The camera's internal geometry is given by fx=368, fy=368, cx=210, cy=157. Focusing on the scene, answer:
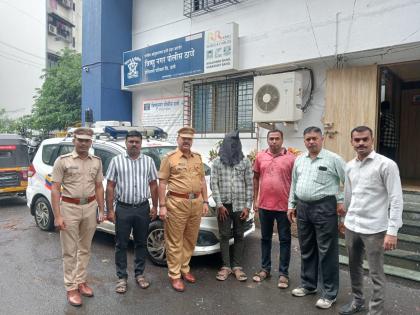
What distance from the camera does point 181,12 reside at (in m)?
9.55

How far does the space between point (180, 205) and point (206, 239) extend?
778mm

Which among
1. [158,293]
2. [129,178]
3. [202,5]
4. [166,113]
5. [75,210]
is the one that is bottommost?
[158,293]

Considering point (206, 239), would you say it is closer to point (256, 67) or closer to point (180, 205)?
point (180, 205)

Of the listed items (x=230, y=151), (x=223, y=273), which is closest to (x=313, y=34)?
(x=230, y=151)

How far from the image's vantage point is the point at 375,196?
10.7 feet

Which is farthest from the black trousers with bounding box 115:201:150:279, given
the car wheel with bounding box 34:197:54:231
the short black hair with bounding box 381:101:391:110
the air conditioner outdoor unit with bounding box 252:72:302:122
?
the short black hair with bounding box 381:101:391:110

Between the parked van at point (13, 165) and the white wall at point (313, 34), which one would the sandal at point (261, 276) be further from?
the parked van at point (13, 165)

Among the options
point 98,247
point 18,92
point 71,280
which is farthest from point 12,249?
point 18,92

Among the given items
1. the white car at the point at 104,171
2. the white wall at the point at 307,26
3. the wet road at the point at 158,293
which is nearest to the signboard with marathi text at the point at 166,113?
the white wall at the point at 307,26

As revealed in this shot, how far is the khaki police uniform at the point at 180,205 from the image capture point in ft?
13.6

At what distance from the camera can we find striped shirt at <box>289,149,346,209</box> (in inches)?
145

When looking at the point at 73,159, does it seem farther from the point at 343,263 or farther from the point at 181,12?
the point at 181,12

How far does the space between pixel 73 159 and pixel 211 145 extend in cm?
549

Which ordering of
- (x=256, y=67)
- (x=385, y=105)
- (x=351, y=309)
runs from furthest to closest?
(x=256, y=67) → (x=385, y=105) → (x=351, y=309)
